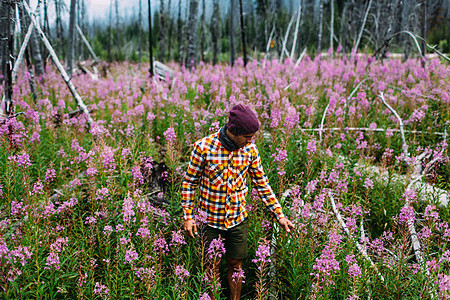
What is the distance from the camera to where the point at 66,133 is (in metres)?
4.65

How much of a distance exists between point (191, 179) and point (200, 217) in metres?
0.35

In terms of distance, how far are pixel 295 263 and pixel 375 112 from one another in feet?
15.1

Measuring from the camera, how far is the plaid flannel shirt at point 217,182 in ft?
8.84

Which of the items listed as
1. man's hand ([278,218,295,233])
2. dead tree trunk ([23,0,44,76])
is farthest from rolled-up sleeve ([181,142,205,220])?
dead tree trunk ([23,0,44,76])

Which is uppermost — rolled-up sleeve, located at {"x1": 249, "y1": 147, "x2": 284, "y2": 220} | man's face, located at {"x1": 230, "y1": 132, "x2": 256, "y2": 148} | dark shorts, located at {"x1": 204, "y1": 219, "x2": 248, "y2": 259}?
man's face, located at {"x1": 230, "y1": 132, "x2": 256, "y2": 148}

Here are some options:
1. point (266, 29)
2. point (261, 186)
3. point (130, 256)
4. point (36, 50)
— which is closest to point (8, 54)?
point (36, 50)

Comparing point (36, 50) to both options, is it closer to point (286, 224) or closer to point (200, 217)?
point (200, 217)

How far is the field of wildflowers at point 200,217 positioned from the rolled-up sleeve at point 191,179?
24 centimetres

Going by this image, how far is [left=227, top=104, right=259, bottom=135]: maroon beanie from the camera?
2.53 metres

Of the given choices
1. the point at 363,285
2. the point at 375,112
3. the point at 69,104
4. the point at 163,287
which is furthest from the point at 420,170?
the point at 69,104

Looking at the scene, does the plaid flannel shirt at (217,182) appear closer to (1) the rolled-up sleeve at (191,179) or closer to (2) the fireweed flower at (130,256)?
(1) the rolled-up sleeve at (191,179)

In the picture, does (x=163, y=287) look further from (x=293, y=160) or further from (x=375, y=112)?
(x=375, y=112)

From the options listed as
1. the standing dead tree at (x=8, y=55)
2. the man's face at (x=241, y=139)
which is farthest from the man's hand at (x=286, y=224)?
the standing dead tree at (x=8, y=55)

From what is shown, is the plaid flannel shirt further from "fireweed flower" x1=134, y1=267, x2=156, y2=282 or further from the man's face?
"fireweed flower" x1=134, y1=267, x2=156, y2=282
